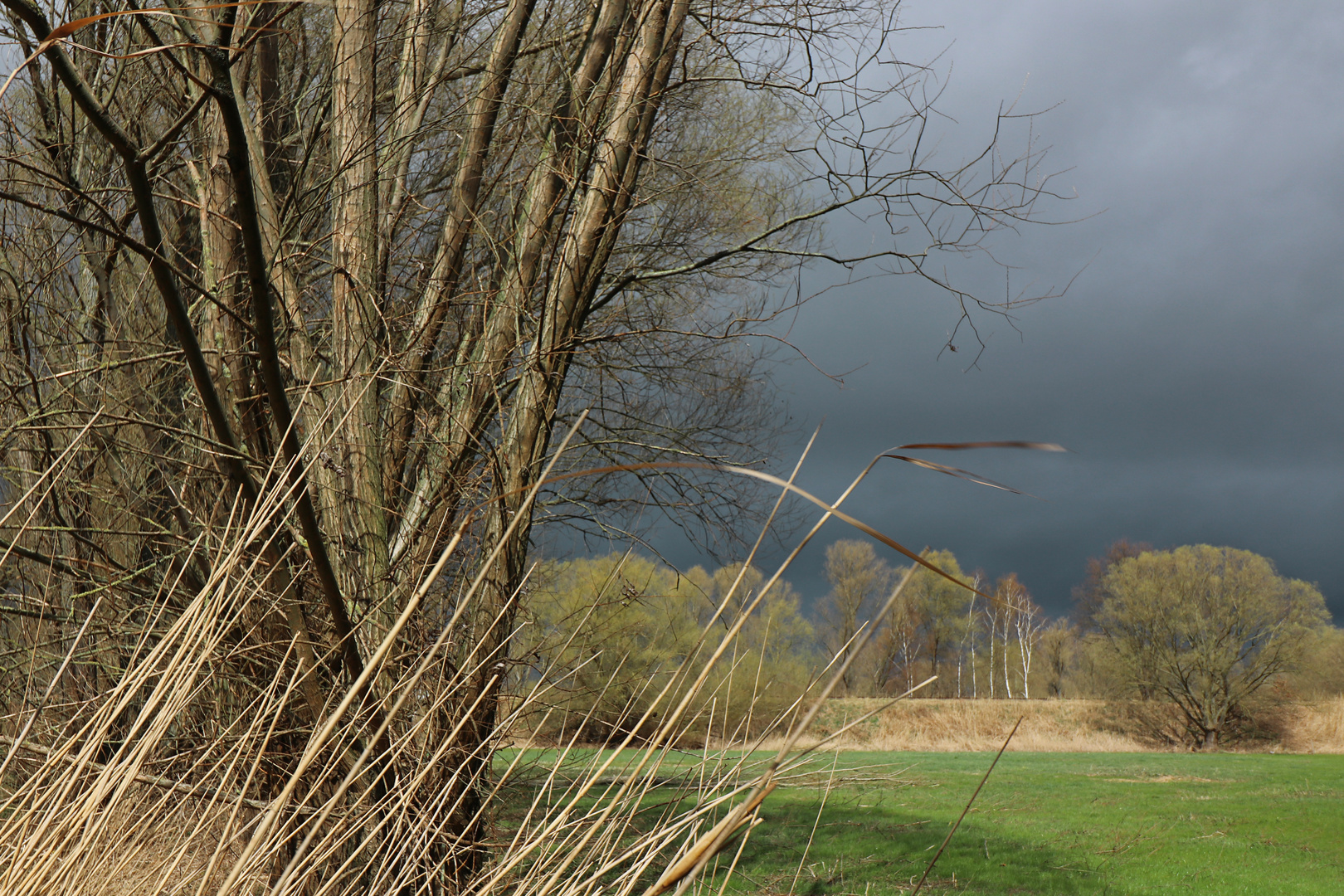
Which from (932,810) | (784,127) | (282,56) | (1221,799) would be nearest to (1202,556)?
(1221,799)

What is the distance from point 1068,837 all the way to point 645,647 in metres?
5.52

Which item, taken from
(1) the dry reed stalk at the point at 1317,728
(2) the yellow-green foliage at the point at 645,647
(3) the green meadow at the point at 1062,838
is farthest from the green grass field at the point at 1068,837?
(1) the dry reed stalk at the point at 1317,728

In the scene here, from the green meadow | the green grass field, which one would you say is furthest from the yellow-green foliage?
the green grass field

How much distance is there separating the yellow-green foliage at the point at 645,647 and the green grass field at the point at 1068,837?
0.45m

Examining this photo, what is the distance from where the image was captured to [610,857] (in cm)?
98

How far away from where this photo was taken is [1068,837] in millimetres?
7688

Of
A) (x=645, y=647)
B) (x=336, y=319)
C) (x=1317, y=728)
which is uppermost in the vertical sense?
(x=336, y=319)

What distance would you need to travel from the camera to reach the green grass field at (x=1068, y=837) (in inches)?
229

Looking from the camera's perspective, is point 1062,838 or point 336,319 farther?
point 1062,838

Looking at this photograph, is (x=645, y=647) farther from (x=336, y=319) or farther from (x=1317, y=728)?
(x=1317, y=728)

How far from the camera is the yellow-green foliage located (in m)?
1.08

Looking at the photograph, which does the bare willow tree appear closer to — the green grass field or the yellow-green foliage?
the yellow-green foliage

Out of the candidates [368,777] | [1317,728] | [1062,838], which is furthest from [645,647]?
[1317,728]

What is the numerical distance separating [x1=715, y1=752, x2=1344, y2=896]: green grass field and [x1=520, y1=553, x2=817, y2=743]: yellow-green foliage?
0.45 meters
